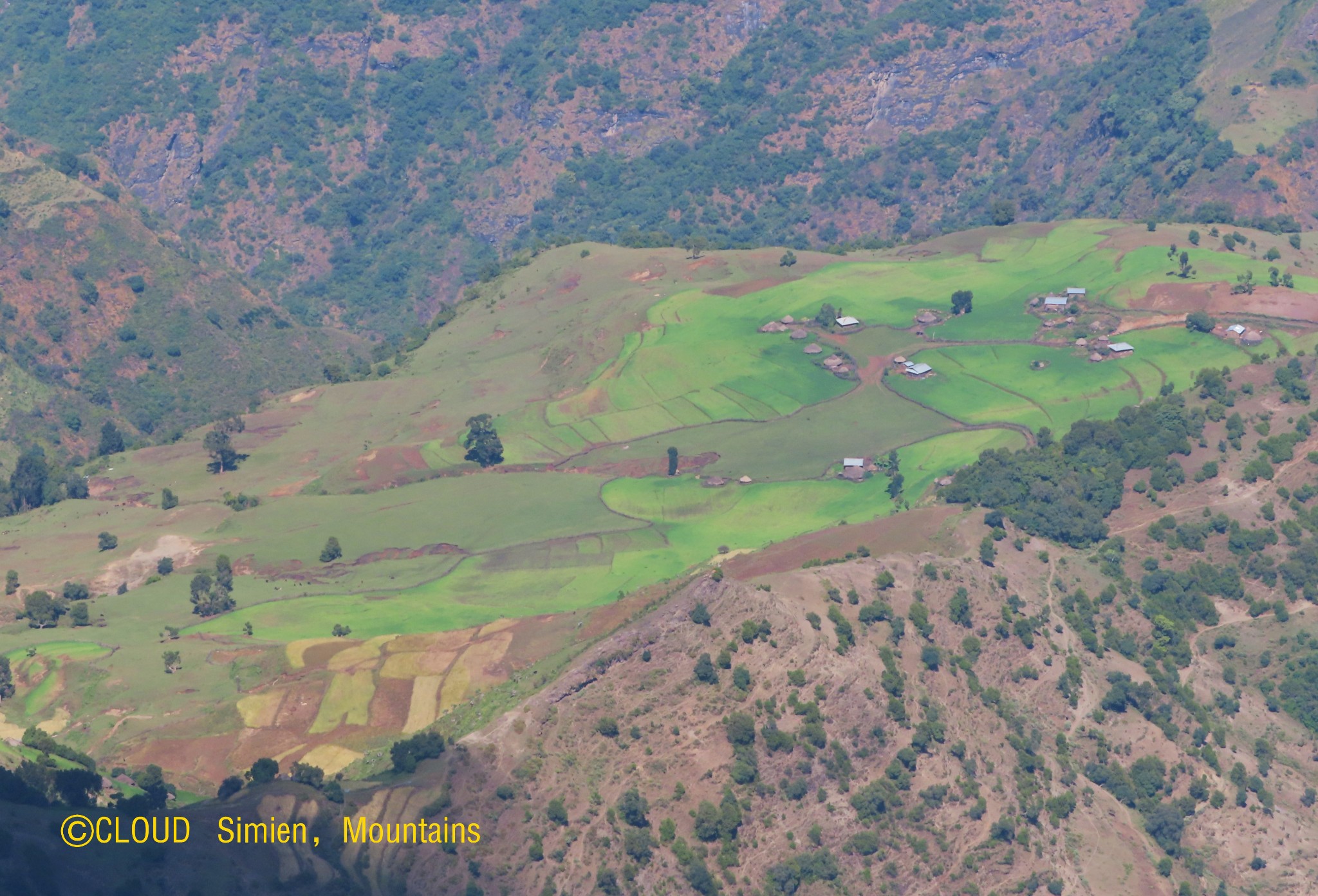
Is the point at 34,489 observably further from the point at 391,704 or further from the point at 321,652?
the point at 391,704

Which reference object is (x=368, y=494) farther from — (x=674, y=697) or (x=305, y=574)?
(x=674, y=697)

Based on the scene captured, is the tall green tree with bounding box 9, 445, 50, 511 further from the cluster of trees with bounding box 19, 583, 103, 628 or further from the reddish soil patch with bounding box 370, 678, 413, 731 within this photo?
the reddish soil patch with bounding box 370, 678, 413, 731

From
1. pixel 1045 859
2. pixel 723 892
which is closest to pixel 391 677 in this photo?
pixel 723 892

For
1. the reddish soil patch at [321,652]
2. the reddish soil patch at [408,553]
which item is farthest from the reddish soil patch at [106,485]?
the reddish soil patch at [321,652]

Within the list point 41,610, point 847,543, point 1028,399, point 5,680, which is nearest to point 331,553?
point 41,610

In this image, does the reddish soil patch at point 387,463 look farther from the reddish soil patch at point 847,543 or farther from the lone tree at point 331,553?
the reddish soil patch at point 847,543

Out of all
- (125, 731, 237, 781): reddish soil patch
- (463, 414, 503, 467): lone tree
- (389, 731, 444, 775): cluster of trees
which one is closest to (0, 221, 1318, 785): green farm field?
(125, 731, 237, 781): reddish soil patch
